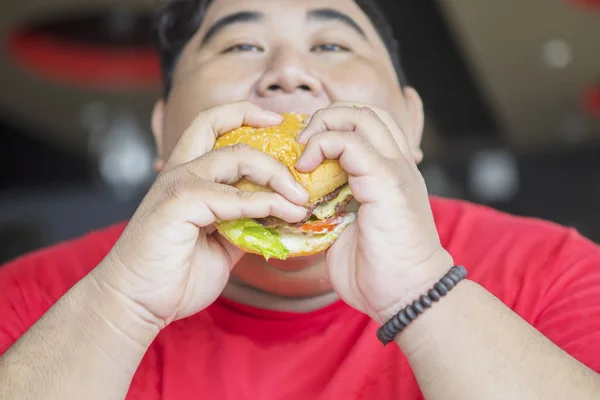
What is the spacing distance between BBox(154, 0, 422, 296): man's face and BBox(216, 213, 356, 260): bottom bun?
14 cm

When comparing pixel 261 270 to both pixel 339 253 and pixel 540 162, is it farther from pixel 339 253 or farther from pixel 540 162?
pixel 540 162

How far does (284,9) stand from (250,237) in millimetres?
650

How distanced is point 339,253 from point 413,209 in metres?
0.19

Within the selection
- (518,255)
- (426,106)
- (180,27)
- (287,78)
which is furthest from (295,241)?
(426,106)

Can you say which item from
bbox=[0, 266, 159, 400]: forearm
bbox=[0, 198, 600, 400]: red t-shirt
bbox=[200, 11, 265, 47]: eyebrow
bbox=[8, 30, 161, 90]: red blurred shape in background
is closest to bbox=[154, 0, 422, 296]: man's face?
bbox=[200, 11, 265, 47]: eyebrow

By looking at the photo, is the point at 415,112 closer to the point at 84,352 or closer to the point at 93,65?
the point at 84,352

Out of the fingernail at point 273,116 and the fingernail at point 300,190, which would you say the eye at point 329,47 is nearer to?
the fingernail at point 273,116

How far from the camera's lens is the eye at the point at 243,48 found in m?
1.62

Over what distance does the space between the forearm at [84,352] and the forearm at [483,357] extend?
0.46m

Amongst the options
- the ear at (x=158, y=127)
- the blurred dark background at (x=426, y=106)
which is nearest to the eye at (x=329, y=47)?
the ear at (x=158, y=127)

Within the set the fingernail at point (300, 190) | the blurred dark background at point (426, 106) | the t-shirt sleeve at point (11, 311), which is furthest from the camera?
the blurred dark background at point (426, 106)

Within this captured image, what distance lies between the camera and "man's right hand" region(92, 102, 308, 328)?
3.68 ft

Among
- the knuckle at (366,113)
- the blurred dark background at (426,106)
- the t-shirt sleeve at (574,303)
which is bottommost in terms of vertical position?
the blurred dark background at (426,106)

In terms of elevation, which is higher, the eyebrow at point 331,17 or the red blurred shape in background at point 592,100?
the eyebrow at point 331,17
